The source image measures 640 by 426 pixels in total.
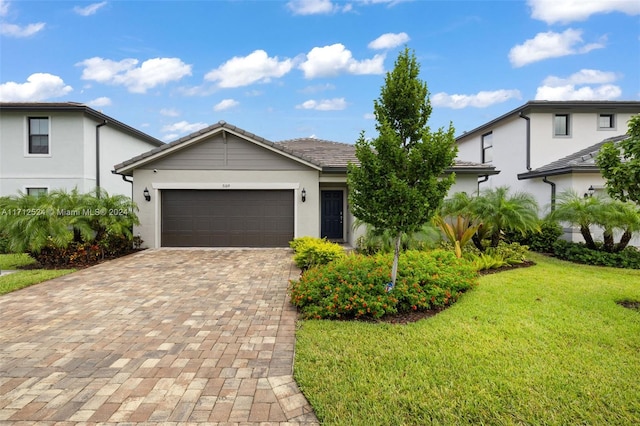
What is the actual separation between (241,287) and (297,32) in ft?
36.4

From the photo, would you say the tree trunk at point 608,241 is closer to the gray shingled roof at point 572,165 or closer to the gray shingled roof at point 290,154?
the gray shingled roof at point 572,165

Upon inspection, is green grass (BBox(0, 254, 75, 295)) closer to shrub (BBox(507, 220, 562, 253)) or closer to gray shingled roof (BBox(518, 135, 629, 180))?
shrub (BBox(507, 220, 562, 253))

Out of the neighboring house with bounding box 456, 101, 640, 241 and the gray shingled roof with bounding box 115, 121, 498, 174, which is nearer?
the gray shingled roof with bounding box 115, 121, 498, 174

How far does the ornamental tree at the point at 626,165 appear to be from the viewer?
4902 mm

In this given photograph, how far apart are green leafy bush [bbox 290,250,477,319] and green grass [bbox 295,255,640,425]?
0.98 ft

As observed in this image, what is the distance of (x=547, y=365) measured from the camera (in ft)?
11.1

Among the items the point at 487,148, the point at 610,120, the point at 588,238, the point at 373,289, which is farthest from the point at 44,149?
the point at 610,120

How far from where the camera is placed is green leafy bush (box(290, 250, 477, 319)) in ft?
16.0

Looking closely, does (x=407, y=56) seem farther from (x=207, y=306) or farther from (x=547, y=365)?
(x=207, y=306)

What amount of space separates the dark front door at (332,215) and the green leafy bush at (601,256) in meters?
7.33

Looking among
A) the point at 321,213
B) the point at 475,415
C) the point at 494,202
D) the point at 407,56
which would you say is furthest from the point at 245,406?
the point at 321,213

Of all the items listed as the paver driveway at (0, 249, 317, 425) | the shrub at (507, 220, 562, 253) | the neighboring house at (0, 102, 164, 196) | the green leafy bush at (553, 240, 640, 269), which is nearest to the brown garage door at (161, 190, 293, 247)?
the paver driveway at (0, 249, 317, 425)

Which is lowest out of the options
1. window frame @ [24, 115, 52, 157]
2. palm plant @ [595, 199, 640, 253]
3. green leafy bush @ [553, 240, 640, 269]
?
green leafy bush @ [553, 240, 640, 269]

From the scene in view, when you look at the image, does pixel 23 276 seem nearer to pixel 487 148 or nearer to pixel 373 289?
pixel 373 289
